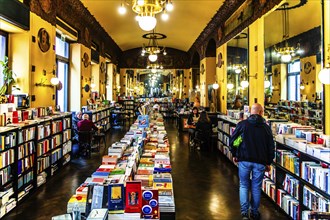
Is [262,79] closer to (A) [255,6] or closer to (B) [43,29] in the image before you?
(A) [255,6]

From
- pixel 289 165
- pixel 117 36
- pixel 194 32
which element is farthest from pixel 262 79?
pixel 117 36

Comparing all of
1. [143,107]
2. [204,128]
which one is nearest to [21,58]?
[143,107]

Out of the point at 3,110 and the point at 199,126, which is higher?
the point at 3,110

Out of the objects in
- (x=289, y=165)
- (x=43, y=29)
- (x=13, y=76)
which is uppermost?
(x=43, y=29)

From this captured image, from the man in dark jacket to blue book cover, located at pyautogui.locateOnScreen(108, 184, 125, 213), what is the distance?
2.24 metres

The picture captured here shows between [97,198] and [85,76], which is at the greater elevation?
[85,76]

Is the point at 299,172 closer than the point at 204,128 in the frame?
Yes

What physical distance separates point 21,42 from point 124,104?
Result: 1432 centimetres

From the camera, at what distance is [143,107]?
851 centimetres

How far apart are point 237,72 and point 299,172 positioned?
6.27 meters

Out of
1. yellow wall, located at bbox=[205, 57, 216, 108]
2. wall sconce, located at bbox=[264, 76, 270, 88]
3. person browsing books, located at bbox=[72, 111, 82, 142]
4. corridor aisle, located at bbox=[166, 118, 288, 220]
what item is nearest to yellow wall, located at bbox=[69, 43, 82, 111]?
person browsing books, located at bbox=[72, 111, 82, 142]

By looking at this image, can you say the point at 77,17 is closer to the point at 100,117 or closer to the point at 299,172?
the point at 100,117

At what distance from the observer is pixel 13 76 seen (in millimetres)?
6180

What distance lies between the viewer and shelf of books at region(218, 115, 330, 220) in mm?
3492
